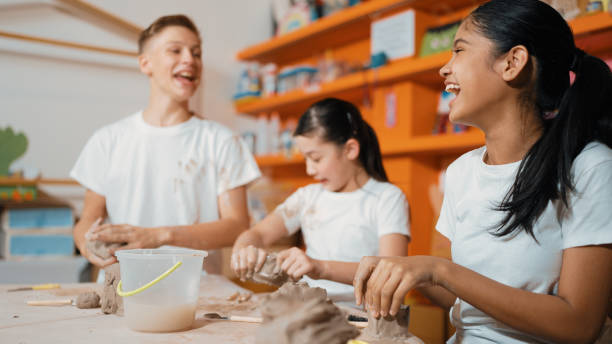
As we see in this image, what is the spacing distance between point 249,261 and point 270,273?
5 centimetres

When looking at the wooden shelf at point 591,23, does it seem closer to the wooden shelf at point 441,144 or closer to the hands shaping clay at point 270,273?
the wooden shelf at point 441,144

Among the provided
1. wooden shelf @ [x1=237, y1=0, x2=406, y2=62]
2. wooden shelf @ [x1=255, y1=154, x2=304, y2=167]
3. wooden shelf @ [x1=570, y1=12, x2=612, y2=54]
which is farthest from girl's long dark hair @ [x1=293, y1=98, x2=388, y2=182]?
wooden shelf @ [x1=255, y1=154, x2=304, y2=167]

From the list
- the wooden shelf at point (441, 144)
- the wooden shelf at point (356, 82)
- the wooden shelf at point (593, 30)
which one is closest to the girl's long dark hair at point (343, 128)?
the wooden shelf at point (441, 144)

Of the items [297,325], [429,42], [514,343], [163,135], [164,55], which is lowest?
[514,343]

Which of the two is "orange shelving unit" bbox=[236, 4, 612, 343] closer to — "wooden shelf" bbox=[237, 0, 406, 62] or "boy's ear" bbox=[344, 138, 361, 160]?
"wooden shelf" bbox=[237, 0, 406, 62]

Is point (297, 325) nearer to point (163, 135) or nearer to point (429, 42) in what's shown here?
point (163, 135)

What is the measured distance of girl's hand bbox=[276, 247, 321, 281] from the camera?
1.02 meters

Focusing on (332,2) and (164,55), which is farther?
(332,2)

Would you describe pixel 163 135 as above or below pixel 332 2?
below

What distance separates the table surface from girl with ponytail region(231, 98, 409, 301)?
448 millimetres

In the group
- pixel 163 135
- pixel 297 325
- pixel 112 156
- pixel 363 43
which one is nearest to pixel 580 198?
pixel 297 325

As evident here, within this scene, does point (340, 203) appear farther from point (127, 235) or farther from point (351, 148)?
point (127, 235)

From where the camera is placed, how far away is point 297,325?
1.90 feet

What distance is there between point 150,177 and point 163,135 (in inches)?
5.7
